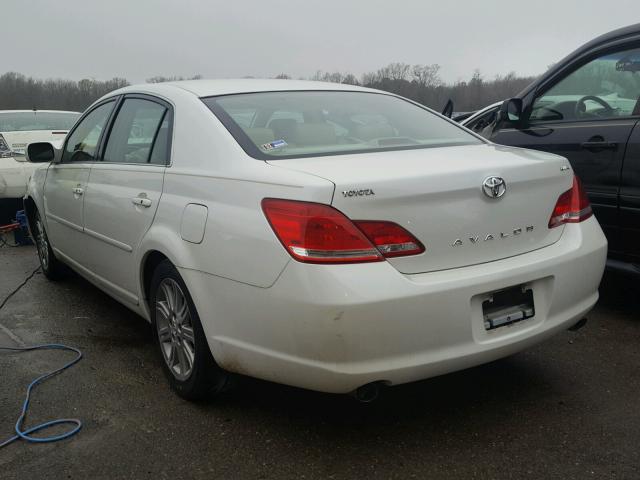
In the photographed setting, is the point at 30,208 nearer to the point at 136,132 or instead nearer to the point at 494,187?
the point at 136,132

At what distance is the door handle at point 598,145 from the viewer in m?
3.63

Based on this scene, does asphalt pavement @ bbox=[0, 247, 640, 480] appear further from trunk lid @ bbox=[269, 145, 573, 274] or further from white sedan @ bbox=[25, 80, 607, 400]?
trunk lid @ bbox=[269, 145, 573, 274]

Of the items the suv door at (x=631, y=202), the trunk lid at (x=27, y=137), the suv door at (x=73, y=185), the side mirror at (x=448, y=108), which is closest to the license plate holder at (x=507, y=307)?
the suv door at (x=631, y=202)

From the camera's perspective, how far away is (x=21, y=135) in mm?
8523

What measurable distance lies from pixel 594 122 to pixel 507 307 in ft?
6.56

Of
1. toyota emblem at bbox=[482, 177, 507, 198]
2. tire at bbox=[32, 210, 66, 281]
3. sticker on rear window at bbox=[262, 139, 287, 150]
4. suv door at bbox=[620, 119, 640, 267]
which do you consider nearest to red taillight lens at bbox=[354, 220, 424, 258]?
toyota emblem at bbox=[482, 177, 507, 198]

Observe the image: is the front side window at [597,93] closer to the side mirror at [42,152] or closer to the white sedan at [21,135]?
the side mirror at [42,152]

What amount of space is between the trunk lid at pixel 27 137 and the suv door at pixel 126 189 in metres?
5.37

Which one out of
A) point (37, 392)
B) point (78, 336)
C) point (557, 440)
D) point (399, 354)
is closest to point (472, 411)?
point (557, 440)

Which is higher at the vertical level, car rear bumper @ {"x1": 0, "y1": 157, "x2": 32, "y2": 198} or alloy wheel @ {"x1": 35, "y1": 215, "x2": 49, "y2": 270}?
car rear bumper @ {"x1": 0, "y1": 157, "x2": 32, "y2": 198}

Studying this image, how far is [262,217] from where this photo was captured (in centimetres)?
227

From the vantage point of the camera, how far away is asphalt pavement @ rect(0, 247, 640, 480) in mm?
2328

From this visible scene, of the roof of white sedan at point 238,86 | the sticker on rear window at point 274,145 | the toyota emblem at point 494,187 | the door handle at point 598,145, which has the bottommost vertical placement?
the toyota emblem at point 494,187

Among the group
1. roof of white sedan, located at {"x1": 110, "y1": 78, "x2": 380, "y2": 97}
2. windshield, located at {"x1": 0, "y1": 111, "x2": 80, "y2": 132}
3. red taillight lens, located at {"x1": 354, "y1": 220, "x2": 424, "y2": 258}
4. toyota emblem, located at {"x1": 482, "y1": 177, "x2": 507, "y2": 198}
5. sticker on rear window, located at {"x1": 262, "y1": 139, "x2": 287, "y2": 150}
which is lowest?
red taillight lens, located at {"x1": 354, "y1": 220, "x2": 424, "y2": 258}
